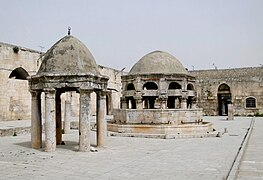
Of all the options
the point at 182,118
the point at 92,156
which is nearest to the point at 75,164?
the point at 92,156

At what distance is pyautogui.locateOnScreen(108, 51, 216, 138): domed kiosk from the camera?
15.1 meters

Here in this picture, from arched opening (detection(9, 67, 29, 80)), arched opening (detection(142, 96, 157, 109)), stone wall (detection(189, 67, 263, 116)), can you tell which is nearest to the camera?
arched opening (detection(142, 96, 157, 109))

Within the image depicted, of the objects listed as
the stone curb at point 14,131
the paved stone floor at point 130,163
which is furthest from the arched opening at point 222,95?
the paved stone floor at point 130,163

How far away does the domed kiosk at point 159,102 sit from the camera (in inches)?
594

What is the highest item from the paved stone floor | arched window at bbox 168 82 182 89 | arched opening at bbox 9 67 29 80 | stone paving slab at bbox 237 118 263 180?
arched opening at bbox 9 67 29 80

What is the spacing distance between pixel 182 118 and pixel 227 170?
→ 27.8 feet

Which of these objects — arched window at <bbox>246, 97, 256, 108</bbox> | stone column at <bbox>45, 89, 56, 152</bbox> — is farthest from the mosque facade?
stone column at <bbox>45, 89, 56, 152</bbox>

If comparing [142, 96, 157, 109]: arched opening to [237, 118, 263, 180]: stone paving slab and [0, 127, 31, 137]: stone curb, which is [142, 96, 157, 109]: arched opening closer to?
[0, 127, 31, 137]: stone curb

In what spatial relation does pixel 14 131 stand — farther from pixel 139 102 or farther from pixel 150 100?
pixel 150 100

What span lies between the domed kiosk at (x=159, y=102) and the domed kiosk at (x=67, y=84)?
4.95 metres

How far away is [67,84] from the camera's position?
958 cm

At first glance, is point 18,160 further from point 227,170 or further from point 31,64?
point 31,64

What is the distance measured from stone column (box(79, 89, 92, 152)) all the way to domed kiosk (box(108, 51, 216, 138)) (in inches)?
201

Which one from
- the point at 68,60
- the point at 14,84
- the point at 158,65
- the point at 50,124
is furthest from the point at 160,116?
the point at 14,84
